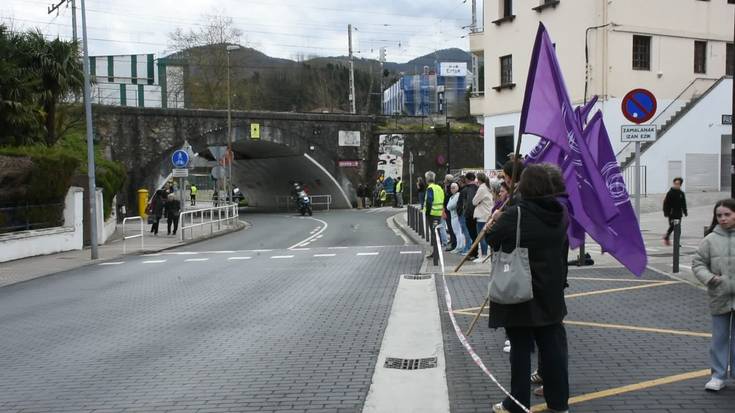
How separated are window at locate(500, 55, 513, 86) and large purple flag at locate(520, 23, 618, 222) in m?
24.7

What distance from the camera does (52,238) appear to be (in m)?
19.9

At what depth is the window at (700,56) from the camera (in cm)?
2775

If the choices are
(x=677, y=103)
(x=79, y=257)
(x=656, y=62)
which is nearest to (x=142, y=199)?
(x=79, y=257)

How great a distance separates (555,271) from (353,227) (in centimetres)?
2431

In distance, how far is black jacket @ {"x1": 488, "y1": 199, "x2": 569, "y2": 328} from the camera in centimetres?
433

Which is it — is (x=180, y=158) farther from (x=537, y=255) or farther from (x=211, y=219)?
(x=537, y=255)

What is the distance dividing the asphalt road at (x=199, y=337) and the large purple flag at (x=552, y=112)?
241 centimetres

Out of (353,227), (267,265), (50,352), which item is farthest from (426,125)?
(50,352)

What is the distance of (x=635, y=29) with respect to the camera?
25.8 m

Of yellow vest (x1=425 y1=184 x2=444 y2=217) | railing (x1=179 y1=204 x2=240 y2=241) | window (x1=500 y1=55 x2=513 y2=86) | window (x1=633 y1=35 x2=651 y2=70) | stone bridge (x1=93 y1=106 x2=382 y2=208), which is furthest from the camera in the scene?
stone bridge (x1=93 y1=106 x2=382 y2=208)

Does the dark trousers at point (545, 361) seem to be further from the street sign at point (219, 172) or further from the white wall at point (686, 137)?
the street sign at point (219, 172)

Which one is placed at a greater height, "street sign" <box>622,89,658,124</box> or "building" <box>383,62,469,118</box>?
"building" <box>383,62,469,118</box>

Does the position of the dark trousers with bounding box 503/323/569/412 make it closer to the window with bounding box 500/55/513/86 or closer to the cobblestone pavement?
the cobblestone pavement

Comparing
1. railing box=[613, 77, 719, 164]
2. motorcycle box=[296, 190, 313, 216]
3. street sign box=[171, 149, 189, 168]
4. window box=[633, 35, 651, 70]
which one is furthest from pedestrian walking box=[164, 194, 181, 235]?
window box=[633, 35, 651, 70]
